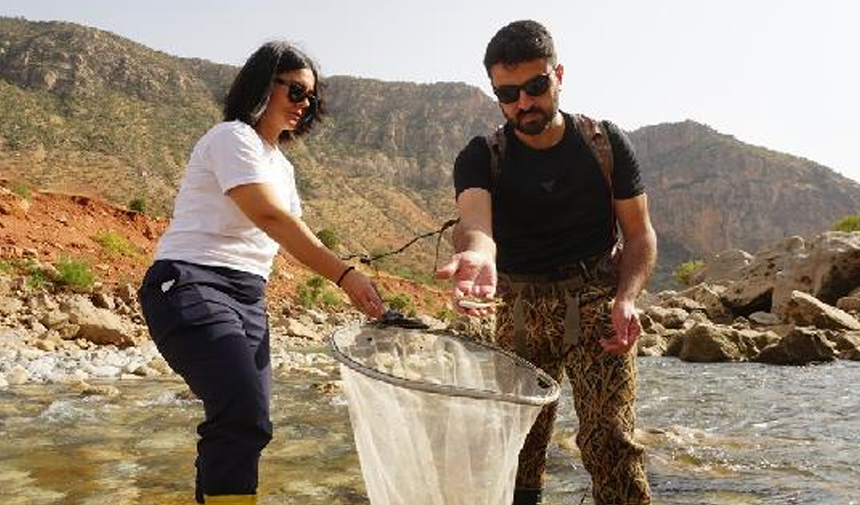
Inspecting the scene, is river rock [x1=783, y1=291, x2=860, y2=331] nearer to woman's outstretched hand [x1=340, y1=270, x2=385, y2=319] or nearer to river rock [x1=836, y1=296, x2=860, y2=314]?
river rock [x1=836, y1=296, x2=860, y2=314]

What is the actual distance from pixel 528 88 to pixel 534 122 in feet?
0.44

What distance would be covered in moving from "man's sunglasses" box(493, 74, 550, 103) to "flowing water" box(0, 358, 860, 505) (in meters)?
1.82

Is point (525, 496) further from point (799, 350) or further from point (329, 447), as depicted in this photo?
point (799, 350)

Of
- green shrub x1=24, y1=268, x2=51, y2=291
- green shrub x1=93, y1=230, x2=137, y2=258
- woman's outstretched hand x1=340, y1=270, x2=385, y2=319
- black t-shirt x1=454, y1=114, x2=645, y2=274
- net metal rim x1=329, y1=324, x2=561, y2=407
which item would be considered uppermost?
black t-shirt x1=454, y1=114, x2=645, y2=274

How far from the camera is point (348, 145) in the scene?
99000mm

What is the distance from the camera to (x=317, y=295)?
31969 mm

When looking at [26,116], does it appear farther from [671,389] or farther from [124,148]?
[671,389]

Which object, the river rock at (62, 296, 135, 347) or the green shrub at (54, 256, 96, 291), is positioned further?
the green shrub at (54, 256, 96, 291)

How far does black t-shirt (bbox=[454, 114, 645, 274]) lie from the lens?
10.7 feet

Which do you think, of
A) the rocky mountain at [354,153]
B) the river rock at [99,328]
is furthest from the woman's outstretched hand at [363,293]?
the river rock at [99,328]

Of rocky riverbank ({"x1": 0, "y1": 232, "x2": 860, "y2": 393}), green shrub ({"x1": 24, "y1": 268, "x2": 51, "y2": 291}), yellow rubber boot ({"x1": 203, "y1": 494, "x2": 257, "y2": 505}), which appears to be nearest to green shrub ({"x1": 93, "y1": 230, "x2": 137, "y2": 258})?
rocky riverbank ({"x1": 0, "y1": 232, "x2": 860, "y2": 393})

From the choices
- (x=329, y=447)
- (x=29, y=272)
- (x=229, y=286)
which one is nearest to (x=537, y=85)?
(x=229, y=286)

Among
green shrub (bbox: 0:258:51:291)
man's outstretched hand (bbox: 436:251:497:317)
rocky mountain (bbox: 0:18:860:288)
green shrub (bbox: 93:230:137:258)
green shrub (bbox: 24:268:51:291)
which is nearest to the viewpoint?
man's outstretched hand (bbox: 436:251:497:317)

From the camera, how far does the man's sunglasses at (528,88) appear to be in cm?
308
